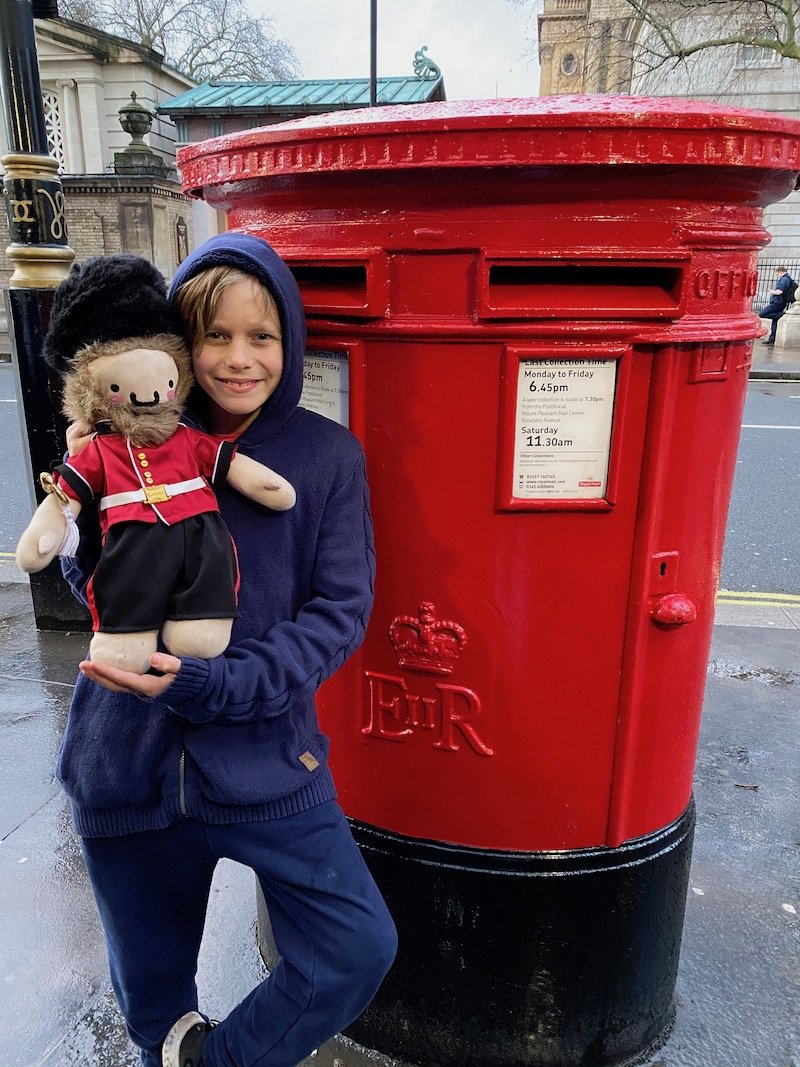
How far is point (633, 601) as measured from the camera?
151cm

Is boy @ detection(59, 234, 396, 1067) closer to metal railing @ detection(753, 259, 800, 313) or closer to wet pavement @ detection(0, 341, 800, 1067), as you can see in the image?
wet pavement @ detection(0, 341, 800, 1067)

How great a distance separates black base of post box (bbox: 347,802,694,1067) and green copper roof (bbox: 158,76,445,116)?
16514 millimetres

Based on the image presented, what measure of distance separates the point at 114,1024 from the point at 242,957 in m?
0.32

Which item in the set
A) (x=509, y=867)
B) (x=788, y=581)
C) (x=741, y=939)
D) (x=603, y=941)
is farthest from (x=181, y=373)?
(x=788, y=581)

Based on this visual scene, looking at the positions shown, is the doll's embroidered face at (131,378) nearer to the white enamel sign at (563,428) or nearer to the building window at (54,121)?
the white enamel sign at (563,428)

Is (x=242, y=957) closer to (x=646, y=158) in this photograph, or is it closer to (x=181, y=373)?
(x=181, y=373)

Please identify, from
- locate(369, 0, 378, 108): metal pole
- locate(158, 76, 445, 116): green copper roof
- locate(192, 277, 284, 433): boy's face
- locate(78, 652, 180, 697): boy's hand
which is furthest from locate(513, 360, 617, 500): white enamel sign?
locate(158, 76, 445, 116): green copper roof

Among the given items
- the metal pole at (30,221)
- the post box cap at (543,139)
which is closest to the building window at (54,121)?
the metal pole at (30,221)

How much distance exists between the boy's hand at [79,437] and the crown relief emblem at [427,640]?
63 cm

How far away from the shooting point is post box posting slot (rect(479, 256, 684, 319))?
1338mm

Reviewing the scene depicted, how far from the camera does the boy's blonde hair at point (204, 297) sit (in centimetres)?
127

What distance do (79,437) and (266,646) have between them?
0.42m

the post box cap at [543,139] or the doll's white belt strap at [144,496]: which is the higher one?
the post box cap at [543,139]

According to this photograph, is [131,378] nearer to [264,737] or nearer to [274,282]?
[274,282]
